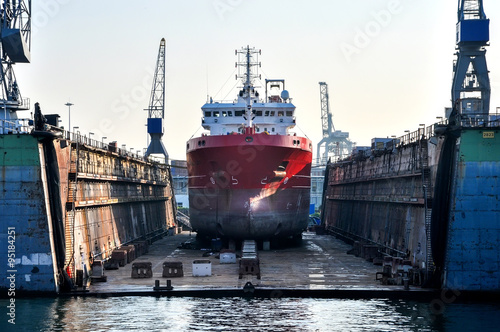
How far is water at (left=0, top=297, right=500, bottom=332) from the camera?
2395 cm

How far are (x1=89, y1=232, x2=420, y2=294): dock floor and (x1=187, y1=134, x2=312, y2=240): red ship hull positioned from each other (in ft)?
7.49

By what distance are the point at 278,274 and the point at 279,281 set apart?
2627 millimetres

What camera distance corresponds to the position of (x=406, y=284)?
96.4ft

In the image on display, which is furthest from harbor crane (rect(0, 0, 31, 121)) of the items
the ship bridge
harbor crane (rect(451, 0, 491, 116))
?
harbor crane (rect(451, 0, 491, 116))

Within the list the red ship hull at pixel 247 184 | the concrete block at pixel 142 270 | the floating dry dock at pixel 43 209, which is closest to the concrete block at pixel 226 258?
the red ship hull at pixel 247 184

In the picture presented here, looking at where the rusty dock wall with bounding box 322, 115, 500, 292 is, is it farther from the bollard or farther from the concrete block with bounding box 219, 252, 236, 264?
the concrete block with bounding box 219, 252, 236, 264

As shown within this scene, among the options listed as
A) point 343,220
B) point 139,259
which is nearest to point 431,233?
point 139,259

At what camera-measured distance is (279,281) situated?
1278 inches

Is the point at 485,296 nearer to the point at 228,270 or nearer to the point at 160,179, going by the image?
the point at 228,270

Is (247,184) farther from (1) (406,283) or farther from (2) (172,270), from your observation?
(1) (406,283)

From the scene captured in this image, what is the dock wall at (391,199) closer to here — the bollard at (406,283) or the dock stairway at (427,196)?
the dock stairway at (427,196)

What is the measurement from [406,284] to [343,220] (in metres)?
34.0

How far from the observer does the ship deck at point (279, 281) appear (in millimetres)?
29609

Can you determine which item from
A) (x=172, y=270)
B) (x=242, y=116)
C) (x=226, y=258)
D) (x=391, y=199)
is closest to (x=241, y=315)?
(x=172, y=270)
